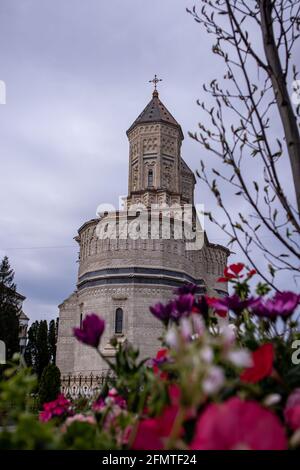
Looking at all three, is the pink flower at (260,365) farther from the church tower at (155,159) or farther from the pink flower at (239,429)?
the church tower at (155,159)

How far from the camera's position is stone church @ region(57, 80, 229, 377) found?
2308 centimetres

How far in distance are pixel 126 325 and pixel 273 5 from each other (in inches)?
856

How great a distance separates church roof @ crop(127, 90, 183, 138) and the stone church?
27 mm

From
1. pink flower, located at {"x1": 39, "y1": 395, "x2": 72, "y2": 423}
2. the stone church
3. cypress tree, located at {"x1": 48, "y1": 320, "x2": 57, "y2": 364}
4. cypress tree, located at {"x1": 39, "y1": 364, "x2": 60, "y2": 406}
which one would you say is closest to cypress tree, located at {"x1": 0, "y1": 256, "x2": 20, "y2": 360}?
the stone church

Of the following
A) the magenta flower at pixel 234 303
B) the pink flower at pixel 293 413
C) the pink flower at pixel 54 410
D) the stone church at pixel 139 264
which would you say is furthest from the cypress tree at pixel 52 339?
the pink flower at pixel 293 413

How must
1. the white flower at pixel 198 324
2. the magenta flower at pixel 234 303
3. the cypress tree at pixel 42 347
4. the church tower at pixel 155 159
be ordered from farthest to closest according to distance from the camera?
1. the cypress tree at pixel 42 347
2. the church tower at pixel 155 159
3. the magenta flower at pixel 234 303
4. the white flower at pixel 198 324

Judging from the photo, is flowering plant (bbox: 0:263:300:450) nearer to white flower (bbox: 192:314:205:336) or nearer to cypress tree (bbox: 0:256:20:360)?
white flower (bbox: 192:314:205:336)

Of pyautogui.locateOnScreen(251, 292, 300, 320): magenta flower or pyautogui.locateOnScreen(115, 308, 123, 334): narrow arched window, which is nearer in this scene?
pyautogui.locateOnScreen(251, 292, 300, 320): magenta flower

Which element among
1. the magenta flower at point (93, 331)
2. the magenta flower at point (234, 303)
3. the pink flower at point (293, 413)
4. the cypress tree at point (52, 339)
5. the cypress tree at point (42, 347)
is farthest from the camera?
the cypress tree at point (52, 339)

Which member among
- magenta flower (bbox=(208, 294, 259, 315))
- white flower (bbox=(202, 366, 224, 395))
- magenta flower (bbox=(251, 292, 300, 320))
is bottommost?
white flower (bbox=(202, 366, 224, 395))

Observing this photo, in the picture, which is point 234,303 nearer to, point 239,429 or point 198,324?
point 198,324

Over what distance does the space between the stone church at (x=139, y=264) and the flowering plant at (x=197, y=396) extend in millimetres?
19937

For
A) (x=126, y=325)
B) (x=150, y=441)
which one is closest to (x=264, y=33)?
(x=150, y=441)

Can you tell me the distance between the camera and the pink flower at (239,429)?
71 cm
